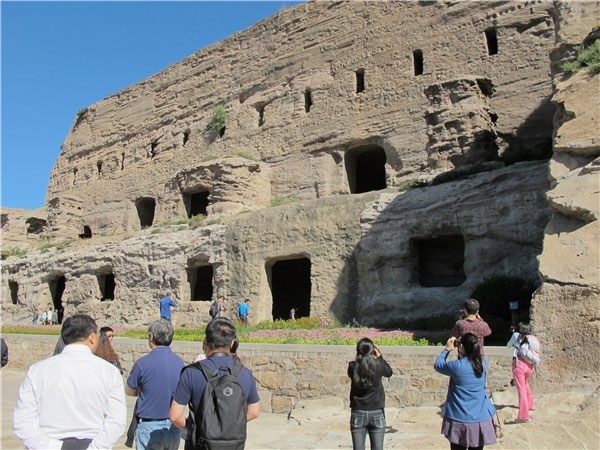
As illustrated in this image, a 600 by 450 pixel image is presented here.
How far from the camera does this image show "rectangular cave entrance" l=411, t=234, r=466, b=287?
46.9 ft

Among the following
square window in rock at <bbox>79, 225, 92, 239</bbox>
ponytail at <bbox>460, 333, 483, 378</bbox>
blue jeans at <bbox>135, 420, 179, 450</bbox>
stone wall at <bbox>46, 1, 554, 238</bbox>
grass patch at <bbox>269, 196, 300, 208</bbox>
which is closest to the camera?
blue jeans at <bbox>135, 420, 179, 450</bbox>

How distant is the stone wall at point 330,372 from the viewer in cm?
781

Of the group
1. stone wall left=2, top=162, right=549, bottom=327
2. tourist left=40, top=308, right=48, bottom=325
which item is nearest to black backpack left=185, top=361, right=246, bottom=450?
stone wall left=2, top=162, right=549, bottom=327

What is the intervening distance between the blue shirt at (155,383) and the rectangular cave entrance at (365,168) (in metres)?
17.7

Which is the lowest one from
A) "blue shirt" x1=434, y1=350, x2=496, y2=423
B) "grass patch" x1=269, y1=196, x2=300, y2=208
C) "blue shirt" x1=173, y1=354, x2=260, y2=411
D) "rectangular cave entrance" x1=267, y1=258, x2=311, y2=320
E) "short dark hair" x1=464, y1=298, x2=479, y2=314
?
"blue shirt" x1=434, y1=350, x2=496, y2=423

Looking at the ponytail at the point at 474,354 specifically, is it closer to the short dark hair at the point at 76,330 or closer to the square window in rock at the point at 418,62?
the short dark hair at the point at 76,330

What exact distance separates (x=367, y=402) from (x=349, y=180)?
17143 mm

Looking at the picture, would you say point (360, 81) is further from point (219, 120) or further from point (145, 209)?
point (145, 209)

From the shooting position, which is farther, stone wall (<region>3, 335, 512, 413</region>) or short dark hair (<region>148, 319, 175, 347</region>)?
stone wall (<region>3, 335, 512, 413</region>)

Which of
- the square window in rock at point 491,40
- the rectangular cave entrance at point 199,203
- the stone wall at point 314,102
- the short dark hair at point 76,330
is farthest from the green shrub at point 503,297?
the rectangular cave entrance at point 199,203

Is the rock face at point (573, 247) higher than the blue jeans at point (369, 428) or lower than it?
higher

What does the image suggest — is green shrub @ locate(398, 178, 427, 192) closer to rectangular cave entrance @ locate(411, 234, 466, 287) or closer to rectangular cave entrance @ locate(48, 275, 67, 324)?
rectangular cave entrance @ locate(411, 234, 466, 287)

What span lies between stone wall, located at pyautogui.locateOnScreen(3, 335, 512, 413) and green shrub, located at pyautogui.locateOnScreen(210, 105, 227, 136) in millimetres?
17276

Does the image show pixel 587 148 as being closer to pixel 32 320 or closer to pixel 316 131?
pixel 316 131
